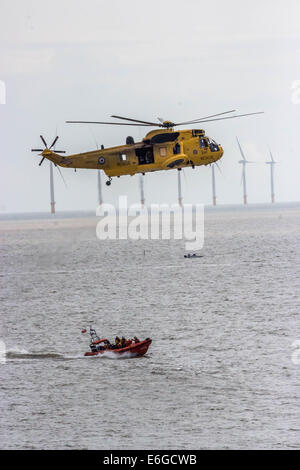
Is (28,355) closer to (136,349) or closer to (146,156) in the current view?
(136,349)

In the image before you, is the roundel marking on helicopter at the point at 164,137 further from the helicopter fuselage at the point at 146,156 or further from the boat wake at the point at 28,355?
the boat wake at the point at 28,355

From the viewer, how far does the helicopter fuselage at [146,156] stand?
63906 millimetres

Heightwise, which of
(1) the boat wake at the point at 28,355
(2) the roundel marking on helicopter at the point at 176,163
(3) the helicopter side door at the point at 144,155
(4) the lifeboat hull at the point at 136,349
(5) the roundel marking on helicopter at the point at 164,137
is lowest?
(1) the boat wake at the point at 28,355

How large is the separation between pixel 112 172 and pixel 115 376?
59.2ft

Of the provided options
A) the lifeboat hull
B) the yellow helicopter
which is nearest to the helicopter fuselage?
the yellow helicopter

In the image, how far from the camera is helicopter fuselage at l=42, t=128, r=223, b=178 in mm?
63906

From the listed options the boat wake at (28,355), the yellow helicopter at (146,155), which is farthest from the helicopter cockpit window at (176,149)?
the boat wake at (28,355)

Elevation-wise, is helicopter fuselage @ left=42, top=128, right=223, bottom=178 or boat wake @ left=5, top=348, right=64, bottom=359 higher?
helicopter fuselage @ left=42, top=128, right=223, bottom=178

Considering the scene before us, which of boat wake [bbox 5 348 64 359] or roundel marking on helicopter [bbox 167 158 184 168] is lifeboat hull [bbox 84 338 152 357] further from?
A: roundel marking on helicopter [bbox 167 158 184 168]

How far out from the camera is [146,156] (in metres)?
64.6

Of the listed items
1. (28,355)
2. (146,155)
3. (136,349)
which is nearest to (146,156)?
(146,155)

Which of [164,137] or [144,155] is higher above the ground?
[164,137]

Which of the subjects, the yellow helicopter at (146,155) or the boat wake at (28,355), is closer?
the yellow helicopter at (146,155)

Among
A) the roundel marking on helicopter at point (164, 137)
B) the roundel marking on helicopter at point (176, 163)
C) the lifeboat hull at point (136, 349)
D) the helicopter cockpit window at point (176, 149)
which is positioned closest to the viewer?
the roundel marking on helicopter at point (176, 163)
